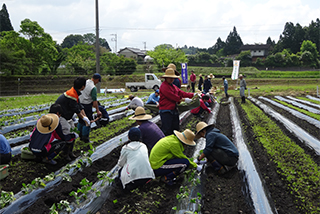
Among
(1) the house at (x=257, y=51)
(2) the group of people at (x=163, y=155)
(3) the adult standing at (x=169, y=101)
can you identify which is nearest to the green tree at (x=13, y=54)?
(3) the adult standing at (x=169, y=101)

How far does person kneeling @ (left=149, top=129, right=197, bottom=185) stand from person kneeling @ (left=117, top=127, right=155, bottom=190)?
245 mm

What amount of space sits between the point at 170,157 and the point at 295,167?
8.77 ft

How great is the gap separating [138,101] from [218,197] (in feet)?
17.0

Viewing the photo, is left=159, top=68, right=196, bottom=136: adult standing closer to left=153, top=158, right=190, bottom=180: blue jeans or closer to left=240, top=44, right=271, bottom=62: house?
left=153, top=158, right=190, bottom=180: blue jeans

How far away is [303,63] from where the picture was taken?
1930 inches

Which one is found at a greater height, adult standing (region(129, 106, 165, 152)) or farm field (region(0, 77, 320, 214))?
adult standing (region(129, 106, 165, 152))

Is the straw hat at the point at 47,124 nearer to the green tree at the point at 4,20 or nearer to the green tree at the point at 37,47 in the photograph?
the green tree at the point at 37,47

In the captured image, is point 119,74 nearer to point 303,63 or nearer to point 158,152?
point 158,152

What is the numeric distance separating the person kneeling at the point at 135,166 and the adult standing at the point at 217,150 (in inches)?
48.4

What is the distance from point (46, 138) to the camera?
4.70 m

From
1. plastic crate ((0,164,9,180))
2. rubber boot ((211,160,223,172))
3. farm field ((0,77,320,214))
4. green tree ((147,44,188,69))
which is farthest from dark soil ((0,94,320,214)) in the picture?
green tree ((147,44,188,69))

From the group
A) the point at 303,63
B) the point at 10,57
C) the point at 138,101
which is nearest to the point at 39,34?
the point at 10,57

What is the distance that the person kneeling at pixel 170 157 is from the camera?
14.2 feet

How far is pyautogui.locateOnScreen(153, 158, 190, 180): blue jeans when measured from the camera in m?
4.37
